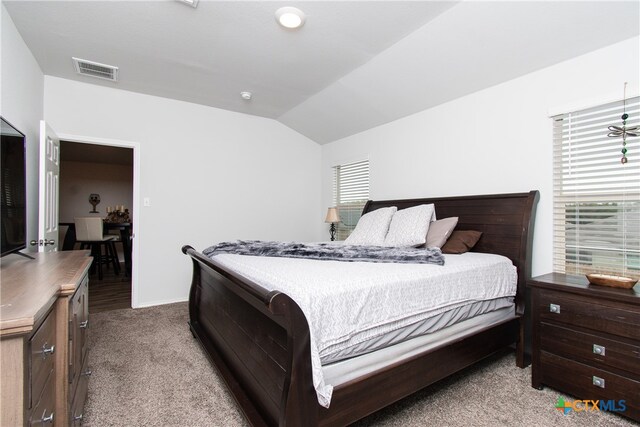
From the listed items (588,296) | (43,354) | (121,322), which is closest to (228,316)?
(43,354)

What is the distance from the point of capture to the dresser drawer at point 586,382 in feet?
5.34

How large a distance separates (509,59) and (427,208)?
1.36 meters

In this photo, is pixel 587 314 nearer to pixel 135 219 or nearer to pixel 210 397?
pixel 210 397

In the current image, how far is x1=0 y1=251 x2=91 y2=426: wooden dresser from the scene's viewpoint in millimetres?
779

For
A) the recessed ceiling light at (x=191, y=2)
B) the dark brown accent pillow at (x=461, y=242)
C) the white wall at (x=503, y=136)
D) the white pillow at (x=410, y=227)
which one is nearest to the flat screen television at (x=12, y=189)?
the recessed ceiling light at (x=191, y=2)

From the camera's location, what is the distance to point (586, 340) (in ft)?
5.91

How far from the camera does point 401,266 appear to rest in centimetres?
186

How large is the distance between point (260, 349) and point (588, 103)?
2731mm

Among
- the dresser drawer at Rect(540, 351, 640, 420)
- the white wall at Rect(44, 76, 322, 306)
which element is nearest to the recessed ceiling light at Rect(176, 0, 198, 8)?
the white wall at Rect(44, 76, 322, 306)

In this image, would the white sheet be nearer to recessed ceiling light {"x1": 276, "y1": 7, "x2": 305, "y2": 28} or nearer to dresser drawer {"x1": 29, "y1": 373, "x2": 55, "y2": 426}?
dresser drawer {"x1": 29, "y1": 373, "x2": 55, "y2": 426}

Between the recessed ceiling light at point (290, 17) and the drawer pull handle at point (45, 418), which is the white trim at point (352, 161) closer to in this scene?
the recessed ceiling light at point (290, 17)

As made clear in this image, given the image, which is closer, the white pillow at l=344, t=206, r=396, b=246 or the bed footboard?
the bed footboard

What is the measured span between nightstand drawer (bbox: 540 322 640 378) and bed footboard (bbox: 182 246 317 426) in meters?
1.63

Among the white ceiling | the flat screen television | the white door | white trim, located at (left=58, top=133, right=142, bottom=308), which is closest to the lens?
the flat screen television
